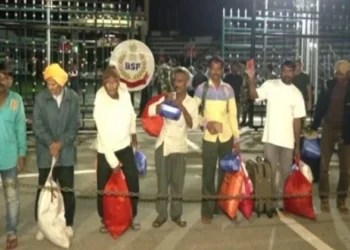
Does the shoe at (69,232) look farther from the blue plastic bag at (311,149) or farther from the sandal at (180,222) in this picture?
the blue plastic bag at (311,149)

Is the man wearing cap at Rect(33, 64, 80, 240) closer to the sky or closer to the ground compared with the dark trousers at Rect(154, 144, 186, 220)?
closer to the sky

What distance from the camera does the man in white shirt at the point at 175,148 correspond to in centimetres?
638

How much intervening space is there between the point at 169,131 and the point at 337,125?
2.04 metres

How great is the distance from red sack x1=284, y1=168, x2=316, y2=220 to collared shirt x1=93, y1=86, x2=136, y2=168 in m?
1.88

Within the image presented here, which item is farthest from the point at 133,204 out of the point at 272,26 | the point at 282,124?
the point at 272,26

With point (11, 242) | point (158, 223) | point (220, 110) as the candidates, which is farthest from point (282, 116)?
point (11, 242)

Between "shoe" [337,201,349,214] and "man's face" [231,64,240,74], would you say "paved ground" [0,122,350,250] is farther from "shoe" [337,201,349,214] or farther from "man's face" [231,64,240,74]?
"man's face" [231,64,240,74]

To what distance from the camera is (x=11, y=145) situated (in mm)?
5656

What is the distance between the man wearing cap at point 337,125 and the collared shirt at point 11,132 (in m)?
3.30

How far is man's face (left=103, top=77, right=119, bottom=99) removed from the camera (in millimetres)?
6105

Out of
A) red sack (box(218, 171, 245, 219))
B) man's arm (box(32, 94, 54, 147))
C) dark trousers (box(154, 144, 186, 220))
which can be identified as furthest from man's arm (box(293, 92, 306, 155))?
man's arm (box(32, 94, 54, 147))

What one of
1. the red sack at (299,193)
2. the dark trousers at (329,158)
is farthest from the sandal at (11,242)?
the dark trousers at (329,158)

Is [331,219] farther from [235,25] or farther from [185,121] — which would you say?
[235,25]

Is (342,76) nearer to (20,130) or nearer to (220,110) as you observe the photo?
(220,110)
